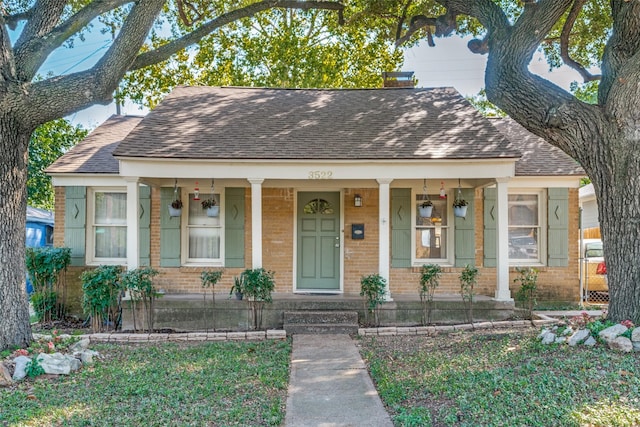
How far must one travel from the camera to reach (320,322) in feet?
23.9

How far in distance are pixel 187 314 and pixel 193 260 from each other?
1.74m

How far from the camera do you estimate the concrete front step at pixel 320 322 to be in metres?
7.08

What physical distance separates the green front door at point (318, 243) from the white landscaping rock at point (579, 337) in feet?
15.3

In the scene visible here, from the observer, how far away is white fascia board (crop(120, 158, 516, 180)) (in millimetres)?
7504

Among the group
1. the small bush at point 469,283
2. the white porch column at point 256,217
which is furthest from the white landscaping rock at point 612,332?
the white porch column at point 256,217

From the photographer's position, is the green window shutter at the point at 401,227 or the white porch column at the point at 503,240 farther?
the green window shutter at the point at 401,227

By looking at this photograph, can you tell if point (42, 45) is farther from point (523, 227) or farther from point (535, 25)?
point (523, 227)

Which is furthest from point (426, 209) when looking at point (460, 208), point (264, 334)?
point (264, 334)

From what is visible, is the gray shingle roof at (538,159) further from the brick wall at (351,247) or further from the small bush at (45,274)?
the small bush at (45,274)

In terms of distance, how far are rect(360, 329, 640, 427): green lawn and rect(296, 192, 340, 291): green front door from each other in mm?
3320

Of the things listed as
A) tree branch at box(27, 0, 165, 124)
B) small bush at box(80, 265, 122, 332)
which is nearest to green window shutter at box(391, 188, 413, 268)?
small bush at box(80, 265, 122, 332)

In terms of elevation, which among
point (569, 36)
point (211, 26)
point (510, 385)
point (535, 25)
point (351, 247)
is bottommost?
point (510, 385)

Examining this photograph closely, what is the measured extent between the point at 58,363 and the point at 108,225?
15.0ft

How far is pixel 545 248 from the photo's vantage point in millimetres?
9070
